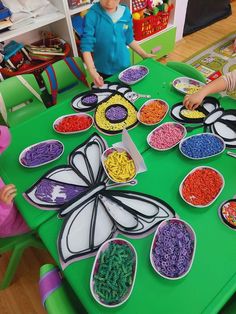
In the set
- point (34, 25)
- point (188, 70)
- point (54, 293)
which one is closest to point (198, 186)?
point (54, 293)

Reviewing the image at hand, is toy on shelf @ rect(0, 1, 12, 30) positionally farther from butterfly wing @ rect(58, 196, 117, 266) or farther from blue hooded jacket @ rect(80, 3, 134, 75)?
butterfly wing @ rect(58, 196, 117, 266)

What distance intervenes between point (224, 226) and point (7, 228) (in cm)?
91

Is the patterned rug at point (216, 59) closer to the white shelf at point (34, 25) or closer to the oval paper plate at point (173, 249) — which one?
the white shelf at point (34, 25)

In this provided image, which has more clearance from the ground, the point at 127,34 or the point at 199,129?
the point at 127,34

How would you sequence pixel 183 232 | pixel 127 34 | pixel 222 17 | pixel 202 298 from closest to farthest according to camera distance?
pixel 202 298 < pixel 183 232 < pixel 127 34 < pixel 222 17

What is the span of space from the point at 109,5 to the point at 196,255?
1.36m

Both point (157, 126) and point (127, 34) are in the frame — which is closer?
point (157, 126)

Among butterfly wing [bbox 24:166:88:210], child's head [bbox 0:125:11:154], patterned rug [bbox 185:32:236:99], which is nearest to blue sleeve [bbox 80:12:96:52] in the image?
child's head [bbox 0:125:11:154]

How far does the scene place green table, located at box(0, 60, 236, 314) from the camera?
2.66ft

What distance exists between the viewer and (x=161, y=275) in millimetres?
840

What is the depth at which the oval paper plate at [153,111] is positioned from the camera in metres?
1.30

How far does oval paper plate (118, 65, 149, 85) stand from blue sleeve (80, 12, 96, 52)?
0.29m

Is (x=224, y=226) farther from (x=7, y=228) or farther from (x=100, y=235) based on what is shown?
(x=7, y=228)

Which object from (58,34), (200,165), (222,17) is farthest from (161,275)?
(222,17)
